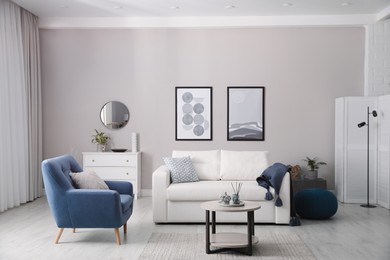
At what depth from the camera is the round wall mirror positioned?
24.9 ft

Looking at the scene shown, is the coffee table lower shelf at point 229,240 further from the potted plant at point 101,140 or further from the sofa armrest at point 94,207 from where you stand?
the potted plant at point 101,140

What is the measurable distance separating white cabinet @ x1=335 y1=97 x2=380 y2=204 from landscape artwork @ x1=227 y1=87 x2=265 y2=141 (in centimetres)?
129

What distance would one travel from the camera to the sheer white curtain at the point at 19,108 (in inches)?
248

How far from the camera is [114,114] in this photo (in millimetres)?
7582

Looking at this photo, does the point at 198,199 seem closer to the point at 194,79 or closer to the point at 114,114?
the point at 194,79

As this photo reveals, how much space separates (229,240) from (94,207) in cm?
134

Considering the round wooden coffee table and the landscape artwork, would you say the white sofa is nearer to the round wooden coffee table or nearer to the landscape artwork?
the round wooden coffee table

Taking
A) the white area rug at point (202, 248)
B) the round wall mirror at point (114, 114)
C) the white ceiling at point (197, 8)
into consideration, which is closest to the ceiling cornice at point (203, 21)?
the white ceiling at point (197, 8)

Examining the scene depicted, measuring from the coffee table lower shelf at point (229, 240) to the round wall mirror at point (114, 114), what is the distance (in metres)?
3.51

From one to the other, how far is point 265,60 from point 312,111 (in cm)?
112

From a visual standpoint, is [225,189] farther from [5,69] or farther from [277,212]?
[5,69]

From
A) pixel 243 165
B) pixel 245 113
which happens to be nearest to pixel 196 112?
pixel 245 113

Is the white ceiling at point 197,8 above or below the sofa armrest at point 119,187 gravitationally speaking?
above

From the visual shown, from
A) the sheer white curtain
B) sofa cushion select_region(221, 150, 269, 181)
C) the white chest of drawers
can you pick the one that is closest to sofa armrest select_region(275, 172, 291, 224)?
sofa cushion select_region(221, 150, 269, 181)
